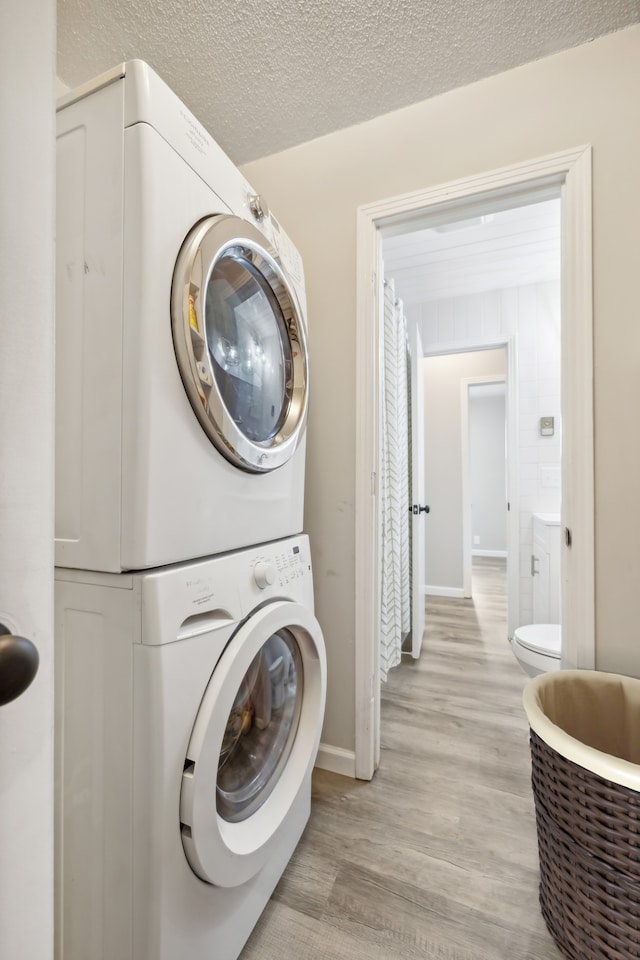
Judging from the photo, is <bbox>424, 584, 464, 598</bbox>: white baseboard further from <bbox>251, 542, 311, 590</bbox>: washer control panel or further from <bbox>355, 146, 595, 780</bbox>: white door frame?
<bbox>251, 542, 311, 590</bbox>: washer control panel

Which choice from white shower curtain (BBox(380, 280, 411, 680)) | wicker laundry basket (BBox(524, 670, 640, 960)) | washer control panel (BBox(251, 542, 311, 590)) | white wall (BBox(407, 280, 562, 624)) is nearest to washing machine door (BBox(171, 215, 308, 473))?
washer control panel (BBox(251, 542, 311, 590))

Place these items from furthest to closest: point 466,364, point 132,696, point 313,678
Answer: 1. point 466,364
2. point 313,678
3. point 132,696

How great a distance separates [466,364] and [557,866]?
386 centimetres

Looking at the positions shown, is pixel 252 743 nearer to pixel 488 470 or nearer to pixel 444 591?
pixel 444 591

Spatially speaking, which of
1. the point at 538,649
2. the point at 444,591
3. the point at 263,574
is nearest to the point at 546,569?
the point at 538,649

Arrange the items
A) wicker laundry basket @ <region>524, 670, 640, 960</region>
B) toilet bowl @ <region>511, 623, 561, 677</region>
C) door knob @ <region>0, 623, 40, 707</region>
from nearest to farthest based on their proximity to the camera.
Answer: door knob @ <region>0, 623, 40, 707</region>, wicker laundry basket @ <region>524, 670, 640, 960</region>, toilet bowl @ <region>511, 623, 561, 677</region>

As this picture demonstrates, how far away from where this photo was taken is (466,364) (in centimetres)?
412

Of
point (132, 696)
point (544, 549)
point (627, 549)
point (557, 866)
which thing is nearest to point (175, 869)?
point (132, 696)

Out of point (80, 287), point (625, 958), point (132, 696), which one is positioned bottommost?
point (625, 958)

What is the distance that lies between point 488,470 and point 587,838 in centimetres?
630

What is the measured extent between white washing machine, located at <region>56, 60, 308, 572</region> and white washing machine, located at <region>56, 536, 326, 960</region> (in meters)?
0.08

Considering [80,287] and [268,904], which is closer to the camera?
[80,287]

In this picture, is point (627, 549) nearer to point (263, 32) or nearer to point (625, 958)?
point (625, 958)

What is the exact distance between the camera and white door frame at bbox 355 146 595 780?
126 centimetres
